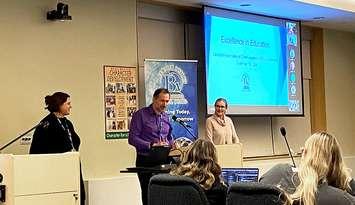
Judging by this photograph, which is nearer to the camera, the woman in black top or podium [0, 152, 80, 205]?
podium [0, 152, 80, 205]

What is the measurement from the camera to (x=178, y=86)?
A: 22.6 feet

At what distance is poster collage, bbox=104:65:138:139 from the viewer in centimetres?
634

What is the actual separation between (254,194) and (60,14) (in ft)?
11.6

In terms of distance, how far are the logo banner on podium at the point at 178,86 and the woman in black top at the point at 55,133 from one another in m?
1.64

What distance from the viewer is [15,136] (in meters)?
5.50

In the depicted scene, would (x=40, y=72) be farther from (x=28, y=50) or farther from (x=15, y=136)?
(x=15, y=136)

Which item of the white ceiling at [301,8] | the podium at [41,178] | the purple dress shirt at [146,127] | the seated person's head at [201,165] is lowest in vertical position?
the podium at [41,178]

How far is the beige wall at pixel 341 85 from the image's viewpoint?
9.50m

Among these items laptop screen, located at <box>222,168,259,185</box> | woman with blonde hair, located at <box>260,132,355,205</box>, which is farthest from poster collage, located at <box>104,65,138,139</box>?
woman with blonde hair, located at <box>260,132,355,205</box>

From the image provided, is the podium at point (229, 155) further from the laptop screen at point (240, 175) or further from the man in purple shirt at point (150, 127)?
the laptop screen at point (240, 175)

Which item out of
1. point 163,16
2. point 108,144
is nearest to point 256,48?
point 163,16

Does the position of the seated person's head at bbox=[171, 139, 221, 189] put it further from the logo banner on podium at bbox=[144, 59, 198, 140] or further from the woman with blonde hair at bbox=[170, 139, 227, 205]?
the logo banner on podium at bbox=[144, 59, 198, 140]

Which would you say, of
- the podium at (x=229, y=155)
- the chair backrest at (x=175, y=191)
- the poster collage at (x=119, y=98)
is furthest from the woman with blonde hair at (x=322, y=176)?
the poster collage at (x=119, y=98)

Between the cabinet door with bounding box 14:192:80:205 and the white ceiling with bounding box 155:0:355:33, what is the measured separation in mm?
3215
